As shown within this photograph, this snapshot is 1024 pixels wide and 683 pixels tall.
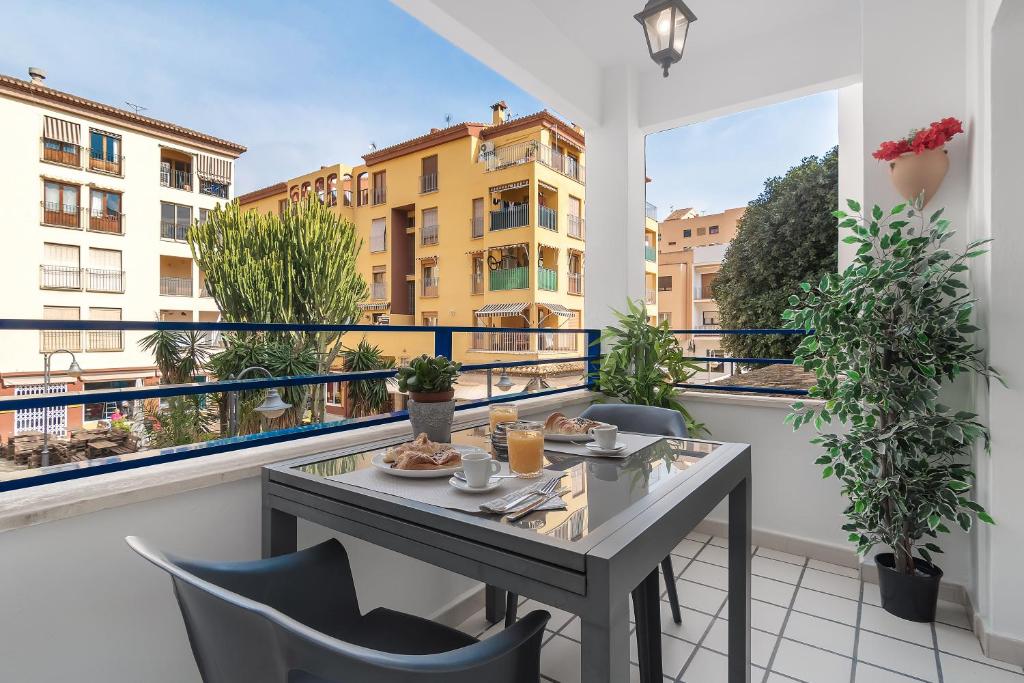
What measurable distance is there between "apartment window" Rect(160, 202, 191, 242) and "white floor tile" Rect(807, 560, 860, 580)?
1831 centimetres

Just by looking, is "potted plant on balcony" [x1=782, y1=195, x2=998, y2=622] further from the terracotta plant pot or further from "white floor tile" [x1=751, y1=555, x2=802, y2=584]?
"white floor tile" [x1=751, y1=555, x2=802, y2=584]

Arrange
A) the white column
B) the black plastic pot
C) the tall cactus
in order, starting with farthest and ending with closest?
the tall cactus → the white column → the black plastic pot

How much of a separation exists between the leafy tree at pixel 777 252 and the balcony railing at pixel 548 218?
11.1 m

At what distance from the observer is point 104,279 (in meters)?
15.2

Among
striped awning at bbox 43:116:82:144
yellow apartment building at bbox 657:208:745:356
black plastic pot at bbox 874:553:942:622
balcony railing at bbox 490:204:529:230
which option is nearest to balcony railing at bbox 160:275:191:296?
striped awning at bbox 43:116:82:144

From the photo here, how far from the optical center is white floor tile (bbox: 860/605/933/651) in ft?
6.13

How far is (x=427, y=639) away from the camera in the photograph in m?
1.04

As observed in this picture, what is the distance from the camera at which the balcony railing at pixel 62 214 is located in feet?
48.8

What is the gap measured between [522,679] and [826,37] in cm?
343

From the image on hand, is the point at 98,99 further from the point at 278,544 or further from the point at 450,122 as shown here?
the point at 278,544

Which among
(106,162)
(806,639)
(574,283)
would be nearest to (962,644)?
(806,639)

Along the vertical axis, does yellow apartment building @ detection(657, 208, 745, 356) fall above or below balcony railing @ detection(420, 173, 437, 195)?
below

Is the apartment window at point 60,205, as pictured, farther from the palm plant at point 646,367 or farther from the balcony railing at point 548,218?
the palm plant at point 646,367

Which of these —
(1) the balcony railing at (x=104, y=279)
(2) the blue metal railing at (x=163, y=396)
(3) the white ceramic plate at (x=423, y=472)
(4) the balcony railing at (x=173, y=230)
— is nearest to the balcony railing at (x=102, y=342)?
(1) the balcony railing at (x=104, y=279)
